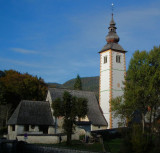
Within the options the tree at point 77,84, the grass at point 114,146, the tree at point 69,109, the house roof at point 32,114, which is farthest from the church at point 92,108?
the tree at point 77,84

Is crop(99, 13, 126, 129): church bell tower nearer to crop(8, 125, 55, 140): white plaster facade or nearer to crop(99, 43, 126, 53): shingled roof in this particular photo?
crop(99, 43, 126, 53): shingled roof

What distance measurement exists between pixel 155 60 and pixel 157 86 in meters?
3.96

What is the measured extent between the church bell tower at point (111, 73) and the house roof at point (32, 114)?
1050 centimetres

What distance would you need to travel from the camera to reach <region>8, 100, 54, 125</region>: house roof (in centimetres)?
4116

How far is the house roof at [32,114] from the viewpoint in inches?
1620

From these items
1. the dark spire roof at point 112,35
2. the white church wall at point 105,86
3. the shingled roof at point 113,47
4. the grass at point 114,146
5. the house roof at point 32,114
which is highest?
the dark spire roof at point 112,35

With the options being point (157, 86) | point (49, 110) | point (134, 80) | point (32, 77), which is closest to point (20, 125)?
point (49, 110)

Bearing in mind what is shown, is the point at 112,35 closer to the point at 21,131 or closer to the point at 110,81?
the point at 110,81

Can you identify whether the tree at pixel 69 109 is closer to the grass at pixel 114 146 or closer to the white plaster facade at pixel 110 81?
the grass at pixel 114 146

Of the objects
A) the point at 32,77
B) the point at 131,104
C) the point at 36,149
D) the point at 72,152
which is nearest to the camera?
the point at 72,152

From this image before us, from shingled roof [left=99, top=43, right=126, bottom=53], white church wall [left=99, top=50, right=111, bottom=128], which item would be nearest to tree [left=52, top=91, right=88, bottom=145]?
white church wall [left=99, top=50, right=111, bottom=128]

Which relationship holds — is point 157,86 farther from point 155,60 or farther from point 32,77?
point 32,77

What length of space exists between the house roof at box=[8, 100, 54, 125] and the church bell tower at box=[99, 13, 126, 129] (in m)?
10.5

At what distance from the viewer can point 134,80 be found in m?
38.3
